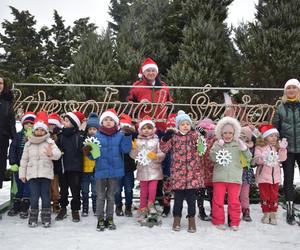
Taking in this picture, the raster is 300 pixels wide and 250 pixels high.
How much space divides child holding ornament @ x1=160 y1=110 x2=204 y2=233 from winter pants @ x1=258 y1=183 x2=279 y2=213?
109 centimetres

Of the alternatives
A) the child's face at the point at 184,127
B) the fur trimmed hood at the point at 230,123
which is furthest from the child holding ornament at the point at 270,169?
the child's face at the point at 184,127

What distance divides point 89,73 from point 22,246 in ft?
33.5

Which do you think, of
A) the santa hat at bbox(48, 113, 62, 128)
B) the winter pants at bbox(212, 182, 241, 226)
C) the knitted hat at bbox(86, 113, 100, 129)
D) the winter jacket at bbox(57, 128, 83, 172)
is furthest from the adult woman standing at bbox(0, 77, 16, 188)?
the winter pants at bbox(212, 182, 241, 226)

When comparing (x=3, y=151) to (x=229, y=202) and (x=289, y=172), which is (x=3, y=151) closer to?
(x=229, y=202)

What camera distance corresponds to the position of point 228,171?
16.1ft

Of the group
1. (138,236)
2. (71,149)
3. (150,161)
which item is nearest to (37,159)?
(71,149)

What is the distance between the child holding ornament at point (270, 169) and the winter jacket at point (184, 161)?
39.1 inches

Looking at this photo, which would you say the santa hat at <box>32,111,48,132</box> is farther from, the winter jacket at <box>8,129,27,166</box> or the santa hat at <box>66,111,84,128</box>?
the winter jacket at <box>8,129,27,166</box>

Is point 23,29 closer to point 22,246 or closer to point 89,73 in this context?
point 89,73

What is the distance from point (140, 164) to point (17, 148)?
1782 millimetres

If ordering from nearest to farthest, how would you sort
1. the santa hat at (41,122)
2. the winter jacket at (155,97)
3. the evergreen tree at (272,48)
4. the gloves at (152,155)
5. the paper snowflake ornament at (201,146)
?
the paper snowflake ornament at (201,146), the santa hat at (41,122), the gloves at (152,155), the winter jacket at (155,97), the evergreen tree at (272,48)

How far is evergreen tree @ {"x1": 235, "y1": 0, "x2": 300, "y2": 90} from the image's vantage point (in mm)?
12242

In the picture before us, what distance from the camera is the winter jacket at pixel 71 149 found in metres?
5.06

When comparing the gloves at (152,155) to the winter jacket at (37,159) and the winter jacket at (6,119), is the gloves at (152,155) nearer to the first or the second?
the winter jacket at (37,159)
